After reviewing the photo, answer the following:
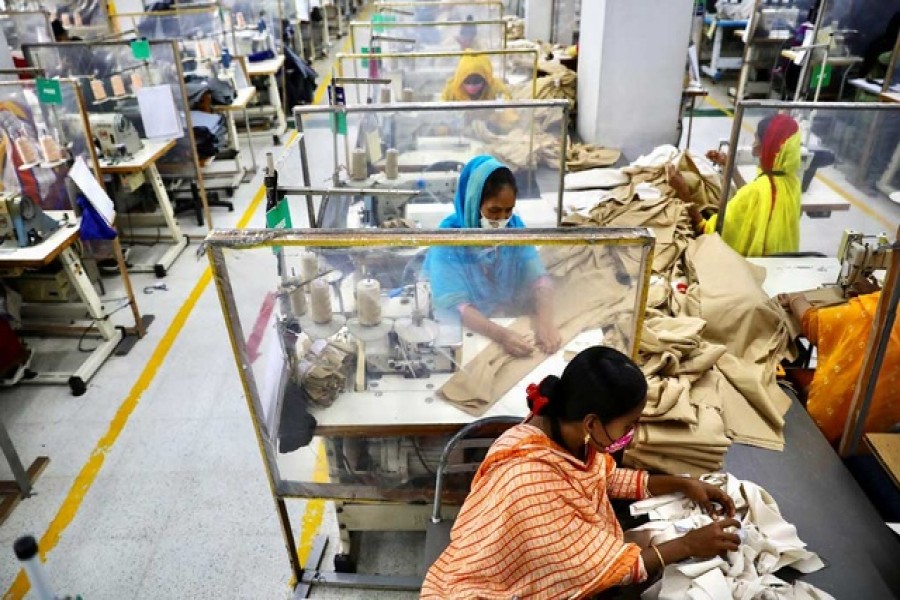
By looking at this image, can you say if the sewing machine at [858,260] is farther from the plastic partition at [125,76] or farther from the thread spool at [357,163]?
the plastic partition at [125,76]

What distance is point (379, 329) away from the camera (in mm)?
2057

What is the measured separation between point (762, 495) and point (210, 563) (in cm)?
213

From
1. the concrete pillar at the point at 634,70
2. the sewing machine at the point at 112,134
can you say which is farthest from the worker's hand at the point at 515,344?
the concrete pillar at the point at 634,70

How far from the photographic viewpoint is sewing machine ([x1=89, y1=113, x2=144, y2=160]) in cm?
468

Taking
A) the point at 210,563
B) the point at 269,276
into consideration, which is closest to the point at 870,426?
the point at 269,276

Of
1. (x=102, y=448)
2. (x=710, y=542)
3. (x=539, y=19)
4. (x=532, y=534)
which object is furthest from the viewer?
(x=539, y=19)

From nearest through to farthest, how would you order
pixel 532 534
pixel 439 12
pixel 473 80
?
pixel 532 534, pixel 473 80, pixel 439 12

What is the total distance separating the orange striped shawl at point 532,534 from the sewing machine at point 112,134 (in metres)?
4.29

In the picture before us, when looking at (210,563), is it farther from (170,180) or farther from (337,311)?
(170,180)

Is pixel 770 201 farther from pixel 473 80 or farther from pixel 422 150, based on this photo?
pixel 473 80

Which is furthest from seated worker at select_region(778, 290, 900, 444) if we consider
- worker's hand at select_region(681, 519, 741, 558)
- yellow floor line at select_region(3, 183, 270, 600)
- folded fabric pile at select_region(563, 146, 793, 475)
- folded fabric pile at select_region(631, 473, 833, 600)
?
yellow floor line at select_region(3, 183, 270, 600)

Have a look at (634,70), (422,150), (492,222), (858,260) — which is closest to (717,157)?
(634,70)

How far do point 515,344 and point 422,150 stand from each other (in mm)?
2151

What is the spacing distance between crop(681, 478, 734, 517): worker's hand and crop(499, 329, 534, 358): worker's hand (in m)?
0.63
